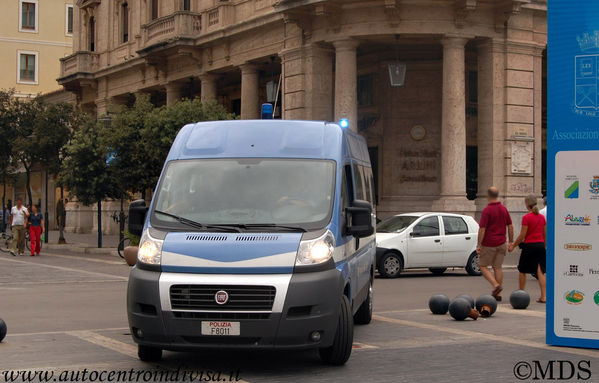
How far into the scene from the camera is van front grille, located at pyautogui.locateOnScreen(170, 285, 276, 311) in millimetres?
7766

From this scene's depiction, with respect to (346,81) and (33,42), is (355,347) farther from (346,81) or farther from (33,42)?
(33,42)

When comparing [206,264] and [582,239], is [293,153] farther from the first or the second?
[582,239]

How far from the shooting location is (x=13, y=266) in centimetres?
2453

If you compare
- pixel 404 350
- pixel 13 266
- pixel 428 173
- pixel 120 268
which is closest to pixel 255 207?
pixel 404 350

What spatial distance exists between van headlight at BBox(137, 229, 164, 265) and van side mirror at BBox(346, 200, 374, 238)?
189 cm

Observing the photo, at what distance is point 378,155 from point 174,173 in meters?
23.6

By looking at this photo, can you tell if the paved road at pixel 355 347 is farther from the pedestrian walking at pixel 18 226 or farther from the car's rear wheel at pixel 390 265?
the pedestrian walking at pixel 18 226

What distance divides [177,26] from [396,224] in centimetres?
1857

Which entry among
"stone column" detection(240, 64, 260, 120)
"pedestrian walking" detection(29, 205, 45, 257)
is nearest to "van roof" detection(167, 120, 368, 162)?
"pedestrian walking" detection(29, 205, 45, 257)

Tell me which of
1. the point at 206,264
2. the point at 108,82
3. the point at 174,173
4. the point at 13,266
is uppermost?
the point at 108,82

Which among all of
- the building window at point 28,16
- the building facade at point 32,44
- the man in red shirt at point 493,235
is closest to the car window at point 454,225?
the man in red shirt at point 493,235

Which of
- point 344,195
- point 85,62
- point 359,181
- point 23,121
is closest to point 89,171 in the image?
point 23,121

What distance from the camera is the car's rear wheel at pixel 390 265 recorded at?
2072 cm

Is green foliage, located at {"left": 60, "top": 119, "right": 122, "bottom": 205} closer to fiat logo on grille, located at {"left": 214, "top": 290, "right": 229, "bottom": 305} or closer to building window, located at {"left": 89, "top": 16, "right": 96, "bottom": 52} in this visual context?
building window, located at {"left": 89, "top": 16, "right": 96, "bottom": 52}
